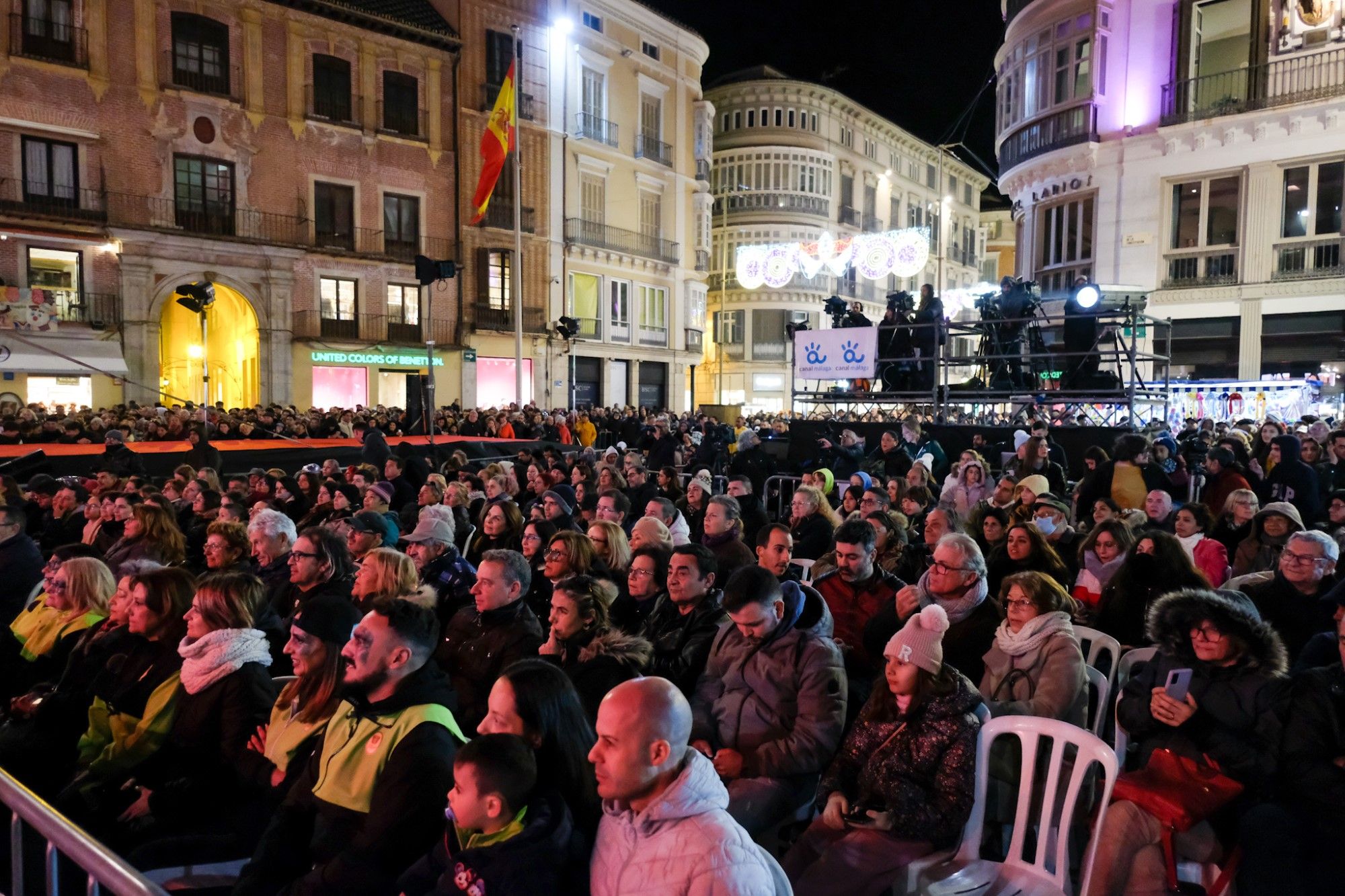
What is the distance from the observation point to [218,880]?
2.97m

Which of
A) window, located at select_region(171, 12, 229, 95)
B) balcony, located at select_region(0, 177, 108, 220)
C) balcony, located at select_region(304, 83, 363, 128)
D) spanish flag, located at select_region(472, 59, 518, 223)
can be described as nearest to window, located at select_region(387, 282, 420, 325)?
balcony, located at select_region(304, 83, 363, 128)

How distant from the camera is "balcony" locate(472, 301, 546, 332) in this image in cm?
2931

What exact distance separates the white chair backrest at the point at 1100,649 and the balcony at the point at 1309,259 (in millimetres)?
17092

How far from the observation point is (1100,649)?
422cm

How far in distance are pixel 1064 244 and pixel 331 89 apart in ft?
72.2

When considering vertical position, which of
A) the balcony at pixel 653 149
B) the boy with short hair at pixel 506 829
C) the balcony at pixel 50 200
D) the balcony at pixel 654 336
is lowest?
the boy with short hair at pixel 506 829

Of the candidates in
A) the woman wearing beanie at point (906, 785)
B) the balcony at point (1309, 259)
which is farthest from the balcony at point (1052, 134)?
the woman wearing beanie at point (906, 785)

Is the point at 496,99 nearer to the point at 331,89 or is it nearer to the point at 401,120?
the point at 401,120

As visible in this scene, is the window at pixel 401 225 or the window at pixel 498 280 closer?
the window at pixel 401 225

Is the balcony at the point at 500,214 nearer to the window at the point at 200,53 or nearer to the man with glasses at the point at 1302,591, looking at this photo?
the window at the point at 200,53

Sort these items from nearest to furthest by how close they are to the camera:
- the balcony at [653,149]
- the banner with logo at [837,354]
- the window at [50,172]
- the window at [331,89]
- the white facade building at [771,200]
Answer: the banner with logo at [837,354], the window at [50,172], the window at [331,89], the balcony at [653,149], the white facade building at [771,200]

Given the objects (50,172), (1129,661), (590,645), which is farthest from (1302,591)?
(50,172)

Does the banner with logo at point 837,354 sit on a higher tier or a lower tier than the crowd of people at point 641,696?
higher

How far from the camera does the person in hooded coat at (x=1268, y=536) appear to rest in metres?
5.05
